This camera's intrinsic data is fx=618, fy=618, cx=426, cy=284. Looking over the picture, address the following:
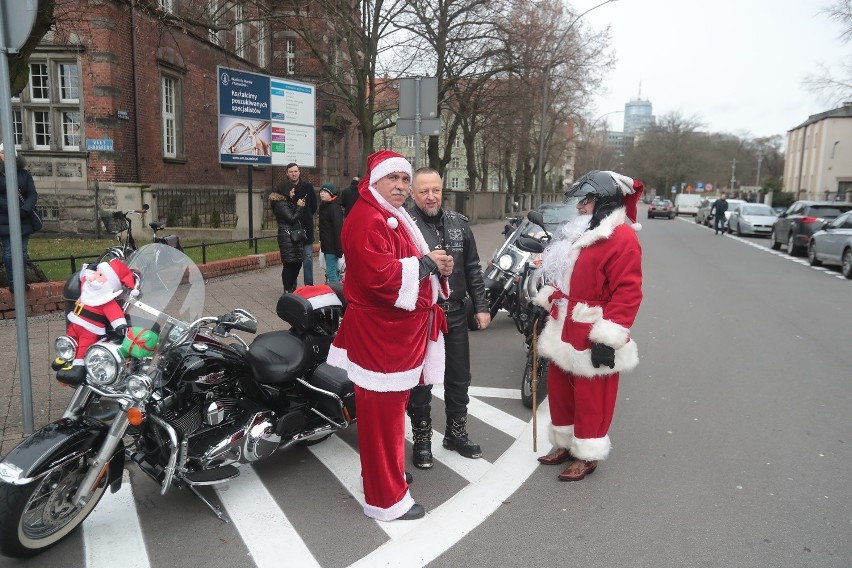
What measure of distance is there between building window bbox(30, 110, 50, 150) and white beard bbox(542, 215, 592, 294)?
16.5 metres

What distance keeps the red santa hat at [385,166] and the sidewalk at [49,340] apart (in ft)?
10.2

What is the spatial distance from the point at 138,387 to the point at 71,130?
16228mm

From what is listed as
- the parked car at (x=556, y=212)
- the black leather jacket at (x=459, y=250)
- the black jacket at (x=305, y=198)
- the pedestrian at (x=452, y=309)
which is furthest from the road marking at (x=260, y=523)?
the parked car at (x=556, y=212)

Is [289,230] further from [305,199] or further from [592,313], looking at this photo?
[592,313]

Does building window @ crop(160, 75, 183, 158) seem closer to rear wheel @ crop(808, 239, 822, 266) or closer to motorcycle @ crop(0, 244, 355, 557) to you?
motorcycle @ crop(0, 244, 355, 557)

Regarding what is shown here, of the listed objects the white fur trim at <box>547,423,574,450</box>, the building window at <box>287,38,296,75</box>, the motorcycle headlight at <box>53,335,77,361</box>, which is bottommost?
the white fur trim at <box>547,423,574,450</box>

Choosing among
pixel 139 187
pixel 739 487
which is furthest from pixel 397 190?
pixel 139 187

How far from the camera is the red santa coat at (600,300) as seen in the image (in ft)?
12.4

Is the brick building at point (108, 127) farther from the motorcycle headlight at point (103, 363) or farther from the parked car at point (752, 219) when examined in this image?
the parked car at point (752, 219)

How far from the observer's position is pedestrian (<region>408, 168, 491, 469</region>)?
165 inches

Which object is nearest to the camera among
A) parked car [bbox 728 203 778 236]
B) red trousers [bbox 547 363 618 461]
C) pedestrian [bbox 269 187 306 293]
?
red trousers [bbox 547 363 618 461]

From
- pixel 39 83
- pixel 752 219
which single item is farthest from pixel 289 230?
pixel 752 219

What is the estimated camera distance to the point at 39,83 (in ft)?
53.3

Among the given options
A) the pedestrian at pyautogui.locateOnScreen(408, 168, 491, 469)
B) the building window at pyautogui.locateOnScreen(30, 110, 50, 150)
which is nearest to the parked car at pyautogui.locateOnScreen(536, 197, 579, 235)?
the pedestrian at pyautogui.locateOnScreen(408, 168, 491, 469)
